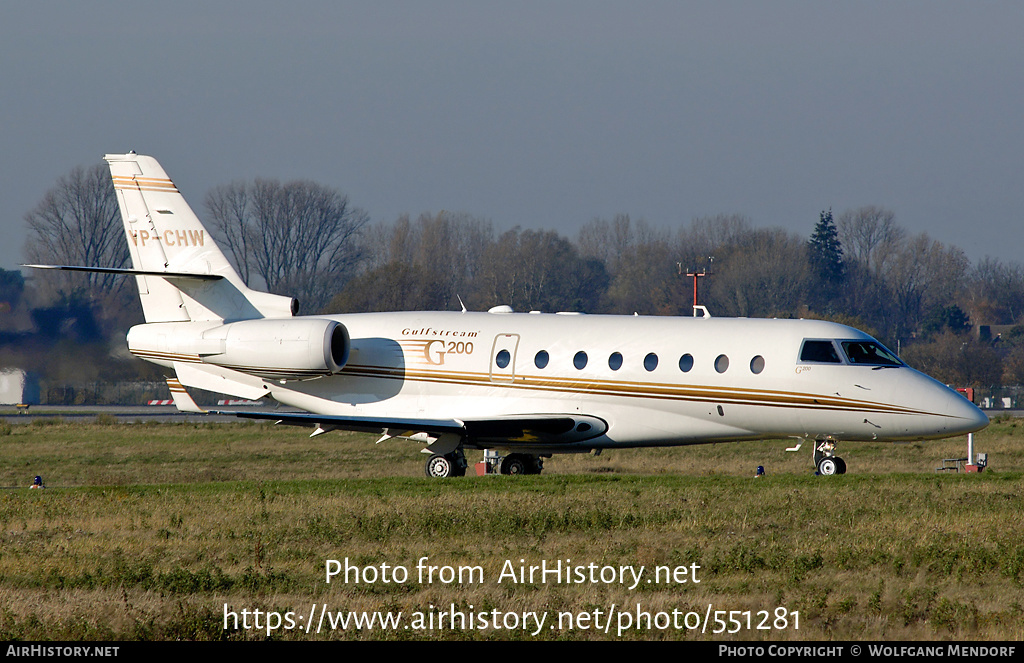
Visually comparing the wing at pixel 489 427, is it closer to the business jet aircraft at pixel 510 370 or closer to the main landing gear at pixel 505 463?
the business jet aircraft at pixel 510 370

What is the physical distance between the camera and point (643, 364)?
21.3 meters

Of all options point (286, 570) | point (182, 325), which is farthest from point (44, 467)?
point (286, 570)

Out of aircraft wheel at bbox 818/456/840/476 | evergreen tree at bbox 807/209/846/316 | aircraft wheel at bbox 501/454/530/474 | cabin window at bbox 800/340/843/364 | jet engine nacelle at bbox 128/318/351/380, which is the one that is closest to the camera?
cabin window at bbox 800/340/843/364

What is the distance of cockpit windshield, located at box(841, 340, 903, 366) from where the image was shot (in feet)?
67.5

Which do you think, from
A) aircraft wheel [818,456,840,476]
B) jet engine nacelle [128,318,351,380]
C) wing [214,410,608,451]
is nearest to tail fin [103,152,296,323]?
jet engine nacelle [128,318,351,380]

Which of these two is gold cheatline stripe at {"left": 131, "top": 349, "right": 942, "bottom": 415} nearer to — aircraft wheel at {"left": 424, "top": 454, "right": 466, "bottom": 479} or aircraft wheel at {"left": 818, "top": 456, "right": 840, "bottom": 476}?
aircraft wheel at {"left": 818, "top": 456, "right": 840, "bottom": 476}

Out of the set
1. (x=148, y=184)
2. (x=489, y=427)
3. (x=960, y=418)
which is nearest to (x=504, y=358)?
(x=489, y=427)

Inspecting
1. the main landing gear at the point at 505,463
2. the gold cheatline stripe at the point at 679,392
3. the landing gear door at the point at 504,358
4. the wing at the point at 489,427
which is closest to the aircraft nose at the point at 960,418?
the gold cheatline stripe at the point at 679,392

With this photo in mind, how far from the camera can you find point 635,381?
21328 millimetres

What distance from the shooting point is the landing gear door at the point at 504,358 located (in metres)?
22.2

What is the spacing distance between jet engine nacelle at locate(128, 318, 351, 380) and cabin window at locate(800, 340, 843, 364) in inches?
348

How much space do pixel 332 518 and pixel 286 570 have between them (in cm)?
295

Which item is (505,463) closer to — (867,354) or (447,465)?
(447,465)

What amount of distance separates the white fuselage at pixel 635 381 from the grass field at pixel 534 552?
1.60 metres
